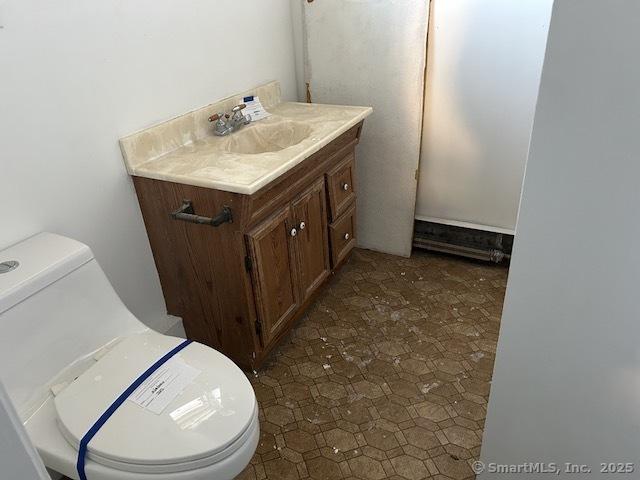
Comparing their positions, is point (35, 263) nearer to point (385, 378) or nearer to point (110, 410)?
point (110, 410)

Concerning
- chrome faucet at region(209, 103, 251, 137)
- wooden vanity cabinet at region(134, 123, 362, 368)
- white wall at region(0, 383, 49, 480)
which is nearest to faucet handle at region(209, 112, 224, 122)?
chrome faucet at region(209, 103, 251, 137)

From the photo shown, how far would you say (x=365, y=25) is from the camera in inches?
82.6

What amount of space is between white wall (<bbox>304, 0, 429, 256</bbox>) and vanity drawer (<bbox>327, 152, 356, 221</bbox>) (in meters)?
0.23

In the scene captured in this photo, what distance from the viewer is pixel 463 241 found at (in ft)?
8.14

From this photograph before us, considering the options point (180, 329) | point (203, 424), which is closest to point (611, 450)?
point (203, 424)

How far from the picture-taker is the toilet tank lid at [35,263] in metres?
1.10

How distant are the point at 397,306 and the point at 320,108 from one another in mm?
986

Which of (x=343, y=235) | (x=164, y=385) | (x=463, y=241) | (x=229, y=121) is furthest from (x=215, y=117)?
(x=463, y=241)

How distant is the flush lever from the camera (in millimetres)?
1428

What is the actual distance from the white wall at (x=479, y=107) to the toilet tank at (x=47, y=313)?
1.61m

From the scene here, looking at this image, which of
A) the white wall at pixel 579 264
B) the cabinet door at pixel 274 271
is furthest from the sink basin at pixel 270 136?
the white wall at pixel 579 264

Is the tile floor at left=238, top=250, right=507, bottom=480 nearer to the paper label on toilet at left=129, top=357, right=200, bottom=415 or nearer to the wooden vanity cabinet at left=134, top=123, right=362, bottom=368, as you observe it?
the wooden vanity cabinet at left=134, top=123, right=362, bottom=368

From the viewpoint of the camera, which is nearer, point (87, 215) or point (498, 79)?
point (87, 215)

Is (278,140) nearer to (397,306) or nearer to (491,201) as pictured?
(397,306)
